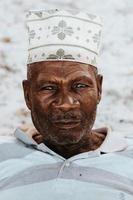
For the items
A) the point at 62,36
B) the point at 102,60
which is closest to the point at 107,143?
the point at 62,36

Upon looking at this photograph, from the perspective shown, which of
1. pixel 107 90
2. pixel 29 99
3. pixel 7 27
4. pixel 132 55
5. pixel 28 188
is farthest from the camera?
pixel 7 27

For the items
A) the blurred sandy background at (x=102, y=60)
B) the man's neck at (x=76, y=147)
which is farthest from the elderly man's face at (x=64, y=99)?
the blurred sandy background at (x=102, y=60)

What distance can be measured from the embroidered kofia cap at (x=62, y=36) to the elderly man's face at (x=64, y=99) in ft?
0.13

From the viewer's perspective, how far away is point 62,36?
144 inches

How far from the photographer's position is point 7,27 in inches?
278

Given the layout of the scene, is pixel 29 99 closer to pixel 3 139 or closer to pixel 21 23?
pixel 3 139

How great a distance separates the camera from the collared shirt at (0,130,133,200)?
138 inches

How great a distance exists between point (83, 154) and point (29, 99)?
1.32ft

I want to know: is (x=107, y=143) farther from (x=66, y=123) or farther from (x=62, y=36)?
(x=62, y=36)

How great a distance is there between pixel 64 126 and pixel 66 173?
224 millimetres

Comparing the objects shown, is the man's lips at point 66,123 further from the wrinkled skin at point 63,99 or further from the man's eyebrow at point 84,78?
the man's eyebrow at point 84,78

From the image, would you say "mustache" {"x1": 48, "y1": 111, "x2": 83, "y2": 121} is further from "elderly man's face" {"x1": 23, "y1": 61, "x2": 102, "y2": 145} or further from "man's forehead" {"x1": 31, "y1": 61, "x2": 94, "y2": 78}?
"man's forehead" {"x1": 31, "y1": 61, "x2": 94, "y2": 78}

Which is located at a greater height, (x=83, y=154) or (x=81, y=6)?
(x=81, y=6)

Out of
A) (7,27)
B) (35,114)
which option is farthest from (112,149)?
(7,27)
